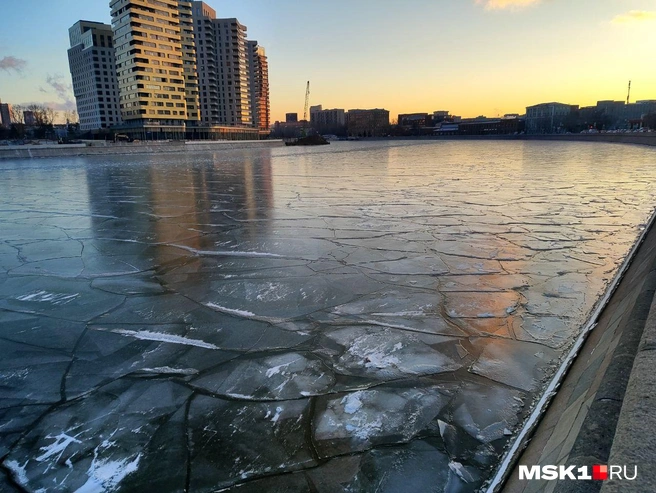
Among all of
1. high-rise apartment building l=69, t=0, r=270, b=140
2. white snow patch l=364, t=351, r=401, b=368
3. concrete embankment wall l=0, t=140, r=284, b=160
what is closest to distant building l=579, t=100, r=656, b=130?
high-rise apartment building l=69, t=0, r=270, b=140

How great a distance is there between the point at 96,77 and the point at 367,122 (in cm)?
10977

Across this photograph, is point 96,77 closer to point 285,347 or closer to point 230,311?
point 230,311

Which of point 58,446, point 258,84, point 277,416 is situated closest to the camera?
point 58,446

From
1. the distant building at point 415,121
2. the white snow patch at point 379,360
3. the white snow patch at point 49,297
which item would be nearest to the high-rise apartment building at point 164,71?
the distant building at point 415,121

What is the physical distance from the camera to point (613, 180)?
12.3m

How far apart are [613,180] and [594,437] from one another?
43.8 ft

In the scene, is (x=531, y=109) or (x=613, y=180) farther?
(x=531, y=109)

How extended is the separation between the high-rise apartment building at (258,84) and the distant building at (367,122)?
124 ft

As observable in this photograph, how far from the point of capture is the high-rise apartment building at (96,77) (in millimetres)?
111750

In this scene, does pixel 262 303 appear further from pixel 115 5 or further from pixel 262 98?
pixel 262 98

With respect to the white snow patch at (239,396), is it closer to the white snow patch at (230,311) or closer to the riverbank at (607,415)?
the white snow patch at (230,311)

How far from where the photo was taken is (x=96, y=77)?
11094 cm

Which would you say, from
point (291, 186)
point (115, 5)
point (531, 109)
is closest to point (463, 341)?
point (291, 186)

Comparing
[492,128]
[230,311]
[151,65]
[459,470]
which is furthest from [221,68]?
[459,470]
